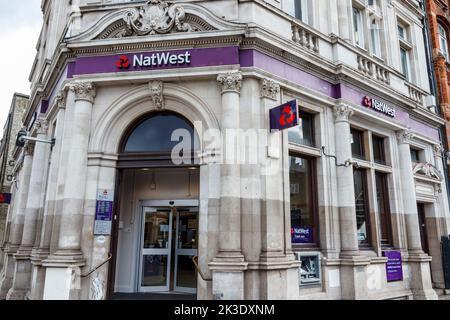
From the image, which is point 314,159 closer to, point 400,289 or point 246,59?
point 246,59

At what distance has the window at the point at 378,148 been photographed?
1149 cm

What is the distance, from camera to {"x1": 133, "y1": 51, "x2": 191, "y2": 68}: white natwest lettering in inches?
318

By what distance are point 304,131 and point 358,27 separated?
4970mm

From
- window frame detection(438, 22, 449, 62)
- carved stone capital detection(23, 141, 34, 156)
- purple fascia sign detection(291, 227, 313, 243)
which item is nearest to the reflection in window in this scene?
purple fascia sign detection(291, 227, 313, 243)

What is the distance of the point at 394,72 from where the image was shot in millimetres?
11977

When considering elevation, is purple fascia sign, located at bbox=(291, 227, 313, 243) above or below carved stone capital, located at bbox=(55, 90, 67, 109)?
below

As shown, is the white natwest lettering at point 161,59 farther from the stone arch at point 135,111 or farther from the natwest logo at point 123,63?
the stone arch at point 135,111

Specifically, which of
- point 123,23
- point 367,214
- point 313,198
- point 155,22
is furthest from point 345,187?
point 123,23

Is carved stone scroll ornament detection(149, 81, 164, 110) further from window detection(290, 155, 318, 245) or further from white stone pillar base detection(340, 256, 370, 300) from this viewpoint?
white stone pillar base detection(340, 256, 370, 300)

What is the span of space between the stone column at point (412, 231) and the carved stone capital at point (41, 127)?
11506mm

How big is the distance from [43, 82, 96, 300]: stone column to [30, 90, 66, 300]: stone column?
2.74ft

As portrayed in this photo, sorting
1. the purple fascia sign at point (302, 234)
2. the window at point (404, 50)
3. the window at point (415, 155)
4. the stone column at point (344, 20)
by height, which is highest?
the window at point (404, 50)

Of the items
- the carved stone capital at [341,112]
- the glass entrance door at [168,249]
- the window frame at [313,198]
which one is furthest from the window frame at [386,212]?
the glass entrance door at [168,249]
